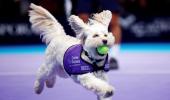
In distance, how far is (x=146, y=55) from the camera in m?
10.1

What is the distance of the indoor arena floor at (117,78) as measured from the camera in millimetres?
5973

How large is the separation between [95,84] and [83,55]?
0.36 metres

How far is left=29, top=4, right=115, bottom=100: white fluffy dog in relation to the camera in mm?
4516

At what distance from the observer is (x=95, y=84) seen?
448cm

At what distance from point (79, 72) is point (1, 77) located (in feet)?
9.93

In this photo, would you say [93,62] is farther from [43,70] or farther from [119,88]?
[119,88]

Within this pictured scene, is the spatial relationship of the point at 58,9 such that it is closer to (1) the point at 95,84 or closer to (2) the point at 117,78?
(2) the point at 117,78

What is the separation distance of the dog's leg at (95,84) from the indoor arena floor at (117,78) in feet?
3.78

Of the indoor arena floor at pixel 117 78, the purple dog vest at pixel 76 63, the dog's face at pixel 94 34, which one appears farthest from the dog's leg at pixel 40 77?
the dog's face at pixel 94 34

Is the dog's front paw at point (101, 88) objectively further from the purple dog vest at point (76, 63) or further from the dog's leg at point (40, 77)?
the dog's leg at point (40, 77)

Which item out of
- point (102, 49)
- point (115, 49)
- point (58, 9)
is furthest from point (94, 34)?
point (58, 9)

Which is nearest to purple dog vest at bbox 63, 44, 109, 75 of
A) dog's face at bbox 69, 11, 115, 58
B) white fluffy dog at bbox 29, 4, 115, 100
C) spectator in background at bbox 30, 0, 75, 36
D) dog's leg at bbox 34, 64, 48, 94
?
white fluffy dog at bbox 29, 4, 115, 100

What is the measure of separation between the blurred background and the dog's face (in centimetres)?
121

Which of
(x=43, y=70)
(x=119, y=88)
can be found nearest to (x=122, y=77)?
(x=119, y=88)
